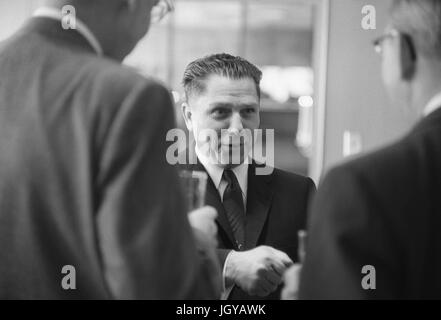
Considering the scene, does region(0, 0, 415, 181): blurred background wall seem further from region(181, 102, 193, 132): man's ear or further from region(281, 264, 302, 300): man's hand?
region(281, 264, 302, 300): man's hand

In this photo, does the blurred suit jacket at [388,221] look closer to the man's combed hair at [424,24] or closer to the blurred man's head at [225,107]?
the man's combed hair at [424,24]

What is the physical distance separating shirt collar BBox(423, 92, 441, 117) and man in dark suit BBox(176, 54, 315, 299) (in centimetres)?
61

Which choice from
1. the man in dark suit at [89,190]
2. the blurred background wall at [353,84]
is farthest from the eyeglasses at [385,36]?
the blurred background wall at [353,84]

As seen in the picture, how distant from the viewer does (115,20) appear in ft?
4.07

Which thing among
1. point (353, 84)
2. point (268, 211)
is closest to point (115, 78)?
point (268, 211)

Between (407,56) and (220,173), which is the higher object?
(407,56)

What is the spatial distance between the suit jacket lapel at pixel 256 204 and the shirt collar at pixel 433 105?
0.69 meters

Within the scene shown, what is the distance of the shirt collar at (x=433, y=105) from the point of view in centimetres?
113

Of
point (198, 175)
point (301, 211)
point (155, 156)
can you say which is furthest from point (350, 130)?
point (155, 156)

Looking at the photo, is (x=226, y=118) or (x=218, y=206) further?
(x=226, y=118)

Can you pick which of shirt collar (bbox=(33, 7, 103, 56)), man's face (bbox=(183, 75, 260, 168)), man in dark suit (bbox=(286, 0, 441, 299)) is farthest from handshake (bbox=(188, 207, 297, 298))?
shirt collar (bbox=(33, 7, 103, 56))

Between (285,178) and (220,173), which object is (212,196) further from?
(285,178)

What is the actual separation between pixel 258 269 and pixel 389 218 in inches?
21.1
